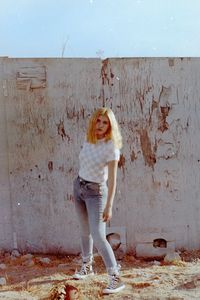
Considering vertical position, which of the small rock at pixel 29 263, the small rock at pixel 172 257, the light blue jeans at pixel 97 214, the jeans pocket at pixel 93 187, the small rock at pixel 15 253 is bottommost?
the small rock at pixel 172 257

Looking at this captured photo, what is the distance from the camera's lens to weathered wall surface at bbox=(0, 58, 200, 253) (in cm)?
550

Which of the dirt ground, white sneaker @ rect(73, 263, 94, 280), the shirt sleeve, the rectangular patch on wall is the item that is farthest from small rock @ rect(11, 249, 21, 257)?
the shirt sleeve

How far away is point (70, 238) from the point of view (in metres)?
Answer: 5.54

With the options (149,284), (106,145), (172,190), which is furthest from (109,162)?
(172,190)

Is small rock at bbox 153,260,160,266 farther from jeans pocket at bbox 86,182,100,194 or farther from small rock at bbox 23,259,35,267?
jeans pocket at bbox 86,182,100,194

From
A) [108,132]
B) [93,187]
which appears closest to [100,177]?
[93,187]

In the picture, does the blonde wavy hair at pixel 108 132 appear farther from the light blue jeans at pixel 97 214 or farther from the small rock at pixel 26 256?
the small rock at pixel 26 256

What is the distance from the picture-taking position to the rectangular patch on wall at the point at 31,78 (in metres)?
5.47

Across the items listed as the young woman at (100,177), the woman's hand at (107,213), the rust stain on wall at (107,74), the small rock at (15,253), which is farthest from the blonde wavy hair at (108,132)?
the small rock at (15,253)

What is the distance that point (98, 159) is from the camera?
13.9 feet

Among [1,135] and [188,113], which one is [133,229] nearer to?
[188,113]

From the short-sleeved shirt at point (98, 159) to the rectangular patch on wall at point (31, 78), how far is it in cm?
147

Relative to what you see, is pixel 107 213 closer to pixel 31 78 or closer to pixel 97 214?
pixel 97 214

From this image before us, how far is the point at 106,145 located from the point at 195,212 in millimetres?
1833
